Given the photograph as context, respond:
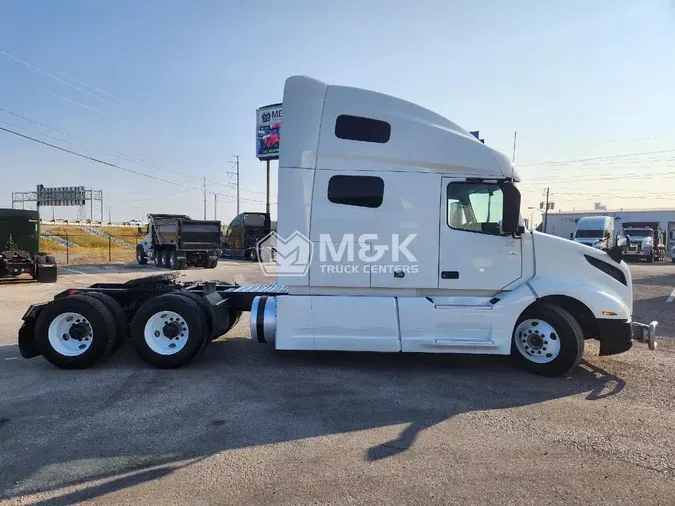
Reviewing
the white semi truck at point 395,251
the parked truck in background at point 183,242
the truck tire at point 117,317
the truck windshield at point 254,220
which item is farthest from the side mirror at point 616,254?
the truck windshield at point 254,220

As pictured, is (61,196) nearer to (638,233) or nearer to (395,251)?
(638,233)

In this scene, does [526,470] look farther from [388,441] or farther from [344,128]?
[344,128]

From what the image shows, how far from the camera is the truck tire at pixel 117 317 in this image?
6316 millimetres

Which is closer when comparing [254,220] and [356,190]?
[356,190]

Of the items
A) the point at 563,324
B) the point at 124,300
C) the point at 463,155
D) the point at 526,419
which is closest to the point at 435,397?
the point at 526,419

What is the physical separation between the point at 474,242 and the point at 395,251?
3.49ft

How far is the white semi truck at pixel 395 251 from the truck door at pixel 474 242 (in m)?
0.01

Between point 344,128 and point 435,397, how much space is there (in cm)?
358

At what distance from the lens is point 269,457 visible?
3.73 metres

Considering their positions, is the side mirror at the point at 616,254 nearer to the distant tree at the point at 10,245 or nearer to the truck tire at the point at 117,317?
the truck tire at the point at 117,317

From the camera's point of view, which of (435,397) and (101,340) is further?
(101,340)

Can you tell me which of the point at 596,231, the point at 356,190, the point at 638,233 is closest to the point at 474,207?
the point at 356,190

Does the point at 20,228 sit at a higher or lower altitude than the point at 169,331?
higher

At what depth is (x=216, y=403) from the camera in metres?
4.90
